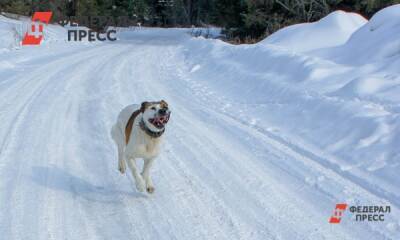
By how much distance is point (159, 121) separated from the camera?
505 cm

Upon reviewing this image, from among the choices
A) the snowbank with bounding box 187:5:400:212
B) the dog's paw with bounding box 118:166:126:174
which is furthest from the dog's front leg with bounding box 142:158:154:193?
the snowbank with bounding box 187:5:400:212

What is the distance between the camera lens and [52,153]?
7078 mm

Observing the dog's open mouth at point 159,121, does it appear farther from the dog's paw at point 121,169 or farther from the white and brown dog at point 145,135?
the dog's paw at point 121,169

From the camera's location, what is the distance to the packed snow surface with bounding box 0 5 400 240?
4.84 metres

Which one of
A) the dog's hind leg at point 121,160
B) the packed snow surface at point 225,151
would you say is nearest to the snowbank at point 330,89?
the packed snow surface at point 225,151

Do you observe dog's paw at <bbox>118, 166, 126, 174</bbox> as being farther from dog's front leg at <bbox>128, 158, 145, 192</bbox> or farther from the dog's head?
the dog's head

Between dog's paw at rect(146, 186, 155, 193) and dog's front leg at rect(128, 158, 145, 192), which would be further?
dog's paw at rect(146, 186, 155, 193)

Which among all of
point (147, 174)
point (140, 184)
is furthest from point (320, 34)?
point (140, 184)

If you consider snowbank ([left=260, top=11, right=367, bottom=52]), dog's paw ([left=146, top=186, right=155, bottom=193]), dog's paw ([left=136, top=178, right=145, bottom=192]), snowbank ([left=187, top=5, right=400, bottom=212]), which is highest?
snowbank ([left=260, top=11, right=367, bottom=52])

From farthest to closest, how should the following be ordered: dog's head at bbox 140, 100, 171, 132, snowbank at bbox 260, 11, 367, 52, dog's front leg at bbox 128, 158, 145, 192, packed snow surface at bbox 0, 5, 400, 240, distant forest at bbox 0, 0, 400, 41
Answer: distant forest at bbox 0, 0, 400, 41 < snowbank at bbox 260, 11, 367, 52 < dog's front leg at bbox 128, 158, 145, 192 < dog's head at bbox 140, 100, 171, 132 < packed snow surface at bbox 0, 5, 400, 240

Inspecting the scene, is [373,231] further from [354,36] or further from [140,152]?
[354,36]

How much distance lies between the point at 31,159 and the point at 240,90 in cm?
641

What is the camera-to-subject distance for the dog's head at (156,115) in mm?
4953

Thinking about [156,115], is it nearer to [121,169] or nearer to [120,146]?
[120,146]
